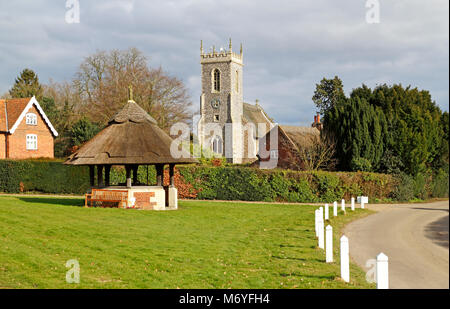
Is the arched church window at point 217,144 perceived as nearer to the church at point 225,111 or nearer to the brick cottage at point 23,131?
the church at point 225,111

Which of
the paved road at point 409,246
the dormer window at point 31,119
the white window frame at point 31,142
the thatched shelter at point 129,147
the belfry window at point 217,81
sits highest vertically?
the belfry window at point 217,81

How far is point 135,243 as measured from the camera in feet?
46.7

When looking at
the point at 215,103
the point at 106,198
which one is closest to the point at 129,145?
the point at 106,198

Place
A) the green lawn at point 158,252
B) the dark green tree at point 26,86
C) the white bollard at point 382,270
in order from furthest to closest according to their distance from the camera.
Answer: the dark green tree at point 26,86
the green lawn at point 158,252
the white bollard at point 382,270

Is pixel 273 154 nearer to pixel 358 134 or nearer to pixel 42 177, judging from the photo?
pixel 358 134

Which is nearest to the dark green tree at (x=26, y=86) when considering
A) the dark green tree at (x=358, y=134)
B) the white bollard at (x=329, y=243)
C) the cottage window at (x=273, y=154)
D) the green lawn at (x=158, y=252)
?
the cottage window at (x=273, y=154)

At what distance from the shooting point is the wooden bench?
2378 cm

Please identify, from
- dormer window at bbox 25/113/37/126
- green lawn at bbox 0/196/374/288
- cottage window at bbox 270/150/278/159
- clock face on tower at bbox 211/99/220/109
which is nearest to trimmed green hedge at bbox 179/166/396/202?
green lawn at bbox 0/196/374/288

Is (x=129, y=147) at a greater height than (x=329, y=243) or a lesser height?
greater

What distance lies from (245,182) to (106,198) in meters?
13.1

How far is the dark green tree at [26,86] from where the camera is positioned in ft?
219

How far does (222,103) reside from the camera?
7512 cm

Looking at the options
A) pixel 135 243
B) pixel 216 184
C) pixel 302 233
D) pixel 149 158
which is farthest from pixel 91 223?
pixel 216 184
